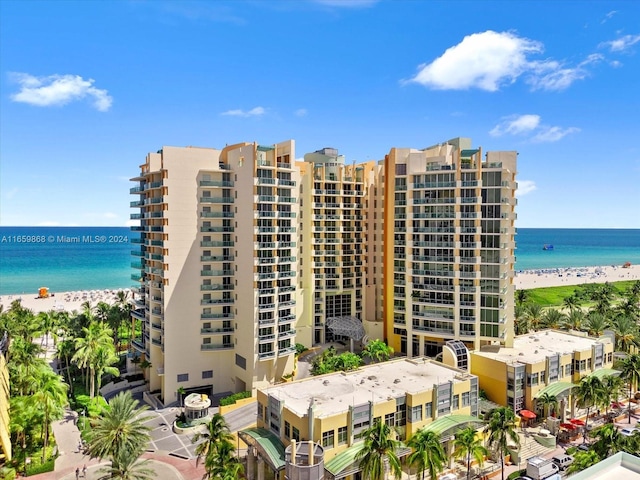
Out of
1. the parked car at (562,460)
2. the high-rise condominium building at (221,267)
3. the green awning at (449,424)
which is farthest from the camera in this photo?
the high-rise condominium building at (221,267)

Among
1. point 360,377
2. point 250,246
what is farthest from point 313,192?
point 360,377

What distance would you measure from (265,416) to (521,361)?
34707 mm

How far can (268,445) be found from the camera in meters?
39.7

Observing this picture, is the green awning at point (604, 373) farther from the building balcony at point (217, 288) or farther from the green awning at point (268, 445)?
the building balcony at point (217, 288)

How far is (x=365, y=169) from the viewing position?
85.6m

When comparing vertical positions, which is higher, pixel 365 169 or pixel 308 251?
pixel 365 169

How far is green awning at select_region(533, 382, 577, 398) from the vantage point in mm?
55219

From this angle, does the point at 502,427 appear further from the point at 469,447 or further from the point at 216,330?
the point at 216,330

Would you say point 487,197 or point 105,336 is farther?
point 487,197

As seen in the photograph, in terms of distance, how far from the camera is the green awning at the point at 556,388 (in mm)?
55219

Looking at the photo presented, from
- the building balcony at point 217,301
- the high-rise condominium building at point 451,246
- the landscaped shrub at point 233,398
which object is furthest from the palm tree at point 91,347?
the high-rise condominium building at point 451,246

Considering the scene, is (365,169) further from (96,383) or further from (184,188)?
(96,383)

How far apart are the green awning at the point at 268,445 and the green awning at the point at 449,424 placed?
1533cm

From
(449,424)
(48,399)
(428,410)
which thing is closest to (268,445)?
(428,410)
